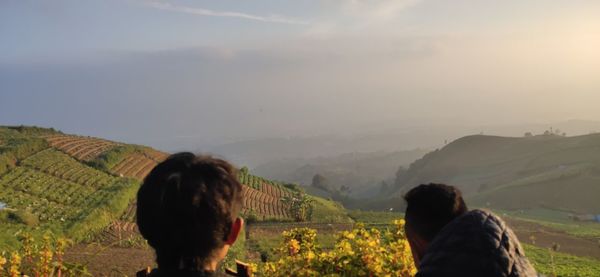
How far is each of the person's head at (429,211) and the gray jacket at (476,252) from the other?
373mm

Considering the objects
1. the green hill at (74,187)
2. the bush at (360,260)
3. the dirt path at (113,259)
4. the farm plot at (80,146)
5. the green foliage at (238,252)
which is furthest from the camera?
the farm plot at (80,146)

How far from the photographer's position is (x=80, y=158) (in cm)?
3447

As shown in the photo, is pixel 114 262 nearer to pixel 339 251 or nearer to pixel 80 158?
pixel 339 251

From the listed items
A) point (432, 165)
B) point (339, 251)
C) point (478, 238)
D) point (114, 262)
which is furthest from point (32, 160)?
point (432, 165)

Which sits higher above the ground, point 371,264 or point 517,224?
point 371,264

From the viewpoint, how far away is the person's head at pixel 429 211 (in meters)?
2.60

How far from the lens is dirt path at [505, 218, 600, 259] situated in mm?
28047

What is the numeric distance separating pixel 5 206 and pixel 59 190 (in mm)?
4559

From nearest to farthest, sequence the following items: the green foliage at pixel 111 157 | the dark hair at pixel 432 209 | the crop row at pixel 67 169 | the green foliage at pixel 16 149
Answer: the dark hair at pixel 432 209, the green foliage at pixel 16 149, the crop row at pixel 67 169, the green foliage at pixel 111 157

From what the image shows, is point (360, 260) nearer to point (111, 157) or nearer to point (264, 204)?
point (264, 204)

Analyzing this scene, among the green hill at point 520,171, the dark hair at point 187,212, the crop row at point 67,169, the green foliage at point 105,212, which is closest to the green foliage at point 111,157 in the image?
the crop row at point 67,169

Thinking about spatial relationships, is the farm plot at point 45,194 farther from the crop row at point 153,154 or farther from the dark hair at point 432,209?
the dark hair at point 432,209

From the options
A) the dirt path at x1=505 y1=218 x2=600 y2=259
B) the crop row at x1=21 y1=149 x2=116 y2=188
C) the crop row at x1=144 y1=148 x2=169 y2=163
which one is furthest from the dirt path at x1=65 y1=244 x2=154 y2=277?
the crop row at x1=144 y1=148 x2=169 y2=163

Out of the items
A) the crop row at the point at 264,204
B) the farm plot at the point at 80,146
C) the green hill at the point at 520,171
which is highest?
the farm plot at the point at 80,146
